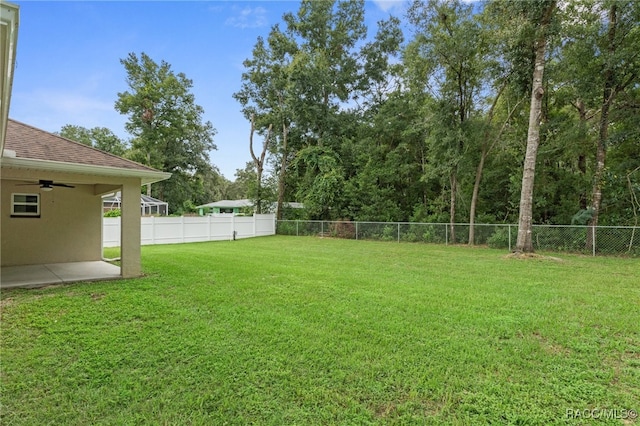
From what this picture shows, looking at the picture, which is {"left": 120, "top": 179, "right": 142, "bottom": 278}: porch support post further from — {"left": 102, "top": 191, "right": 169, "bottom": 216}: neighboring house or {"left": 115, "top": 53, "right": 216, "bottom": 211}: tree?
{"left": 115, "top": 53, "right": 216, "bottom": 211}: tree

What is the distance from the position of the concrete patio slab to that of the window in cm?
129

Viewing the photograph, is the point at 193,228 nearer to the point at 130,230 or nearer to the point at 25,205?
the point at 25,205

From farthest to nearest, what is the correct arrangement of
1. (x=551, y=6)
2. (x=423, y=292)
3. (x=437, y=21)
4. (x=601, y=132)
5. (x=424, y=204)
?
1. (x=424, y=204)
2. (x=437, y=21)
3. (x=601, y=132)
4. (x=551, y=6)
5. (x=423, y=292)

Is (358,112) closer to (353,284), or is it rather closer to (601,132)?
(601,132)

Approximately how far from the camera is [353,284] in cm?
611

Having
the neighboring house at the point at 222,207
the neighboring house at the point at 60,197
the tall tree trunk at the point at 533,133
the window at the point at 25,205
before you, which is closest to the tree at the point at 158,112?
the neighboring house at the point at 222,207

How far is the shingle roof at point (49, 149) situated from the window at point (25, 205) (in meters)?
1.79

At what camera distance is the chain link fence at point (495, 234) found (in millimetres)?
10086

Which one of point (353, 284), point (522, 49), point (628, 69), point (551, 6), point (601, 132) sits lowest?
point (353, 284)

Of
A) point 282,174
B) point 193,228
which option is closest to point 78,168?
point 193,228

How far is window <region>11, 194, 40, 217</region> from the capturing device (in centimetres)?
766

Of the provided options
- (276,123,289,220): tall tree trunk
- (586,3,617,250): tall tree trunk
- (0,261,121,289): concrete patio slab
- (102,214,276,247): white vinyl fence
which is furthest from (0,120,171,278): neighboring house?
(586,3,617,250): tall tree trunk

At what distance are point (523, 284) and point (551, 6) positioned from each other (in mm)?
8509

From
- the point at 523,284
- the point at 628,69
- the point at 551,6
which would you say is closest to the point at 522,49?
the point at 551,6
